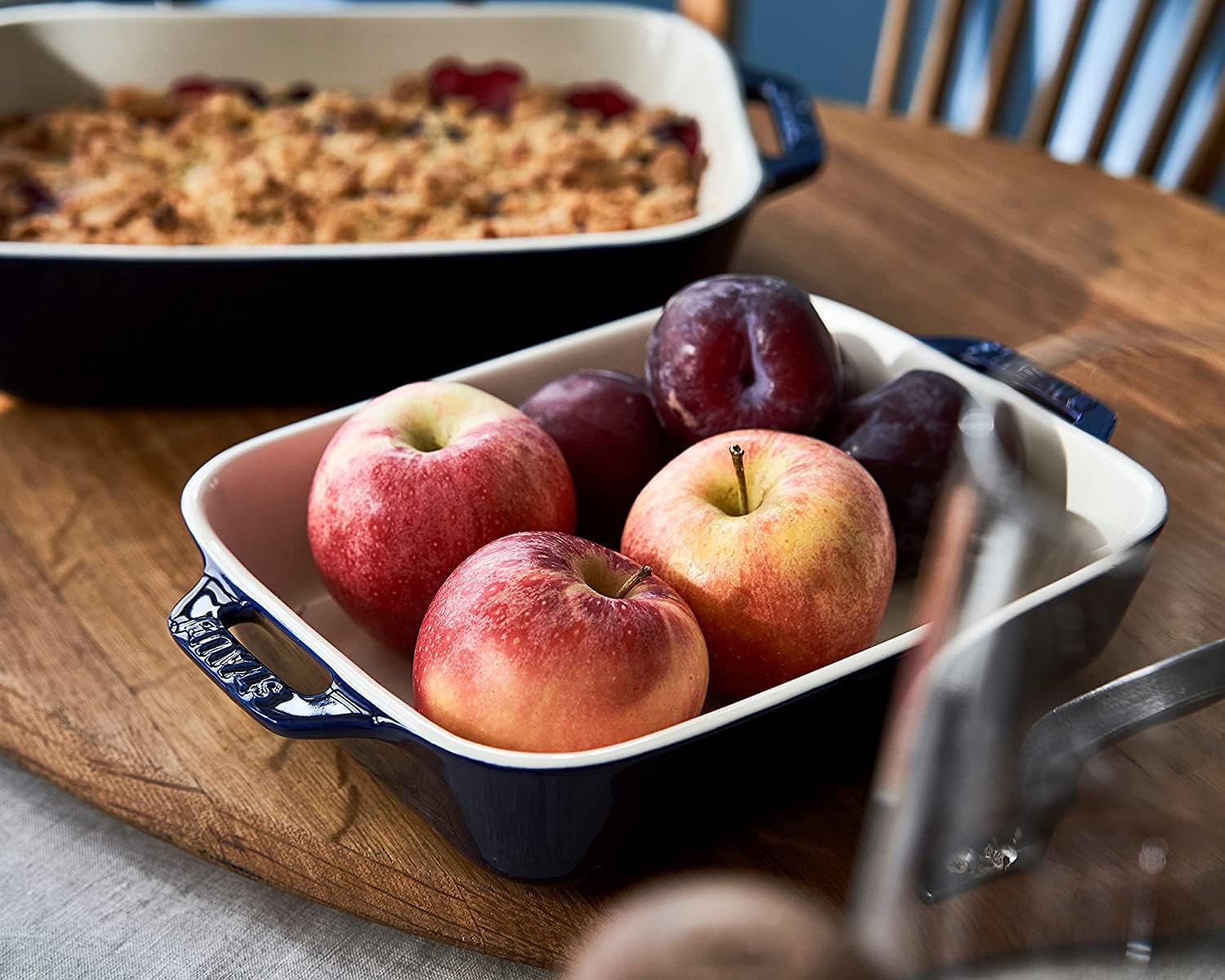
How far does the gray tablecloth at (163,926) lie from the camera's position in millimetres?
461

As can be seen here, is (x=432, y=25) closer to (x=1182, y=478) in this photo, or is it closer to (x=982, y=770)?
(x=1182, y=478)

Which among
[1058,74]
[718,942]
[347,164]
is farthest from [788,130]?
[718,942]

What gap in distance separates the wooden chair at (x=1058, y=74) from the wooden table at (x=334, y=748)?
31 cm

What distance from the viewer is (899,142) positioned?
0.98 meters

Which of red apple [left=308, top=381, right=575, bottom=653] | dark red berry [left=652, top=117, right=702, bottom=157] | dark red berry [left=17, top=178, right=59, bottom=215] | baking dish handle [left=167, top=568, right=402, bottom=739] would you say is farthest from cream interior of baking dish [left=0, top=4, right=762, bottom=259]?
baking dish handle [left=167, top=568, right=402, bottom=739]

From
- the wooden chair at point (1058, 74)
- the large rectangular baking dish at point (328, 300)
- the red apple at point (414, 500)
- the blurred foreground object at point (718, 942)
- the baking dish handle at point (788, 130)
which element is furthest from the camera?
the wooden chair at point (1058, 74)

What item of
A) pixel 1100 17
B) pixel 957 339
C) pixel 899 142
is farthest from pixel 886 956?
pixel 1100 17

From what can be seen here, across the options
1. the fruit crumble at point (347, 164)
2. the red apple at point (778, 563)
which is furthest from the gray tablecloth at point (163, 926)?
the fruit crumble at point (347, 164)

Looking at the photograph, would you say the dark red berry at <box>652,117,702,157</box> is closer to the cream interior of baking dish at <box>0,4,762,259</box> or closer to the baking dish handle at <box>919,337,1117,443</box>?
the cream interior of baking dish at <box>0,4,762,259</box>

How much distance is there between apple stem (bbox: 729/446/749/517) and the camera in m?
0.46

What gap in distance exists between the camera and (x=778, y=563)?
0.45 meters

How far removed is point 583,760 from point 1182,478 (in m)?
0.26

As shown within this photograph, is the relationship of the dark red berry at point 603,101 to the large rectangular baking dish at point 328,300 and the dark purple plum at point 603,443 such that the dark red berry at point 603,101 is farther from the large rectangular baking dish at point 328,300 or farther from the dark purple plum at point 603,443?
the dark purple plum at point 603,443

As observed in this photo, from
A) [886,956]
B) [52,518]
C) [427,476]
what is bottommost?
[52,518]
